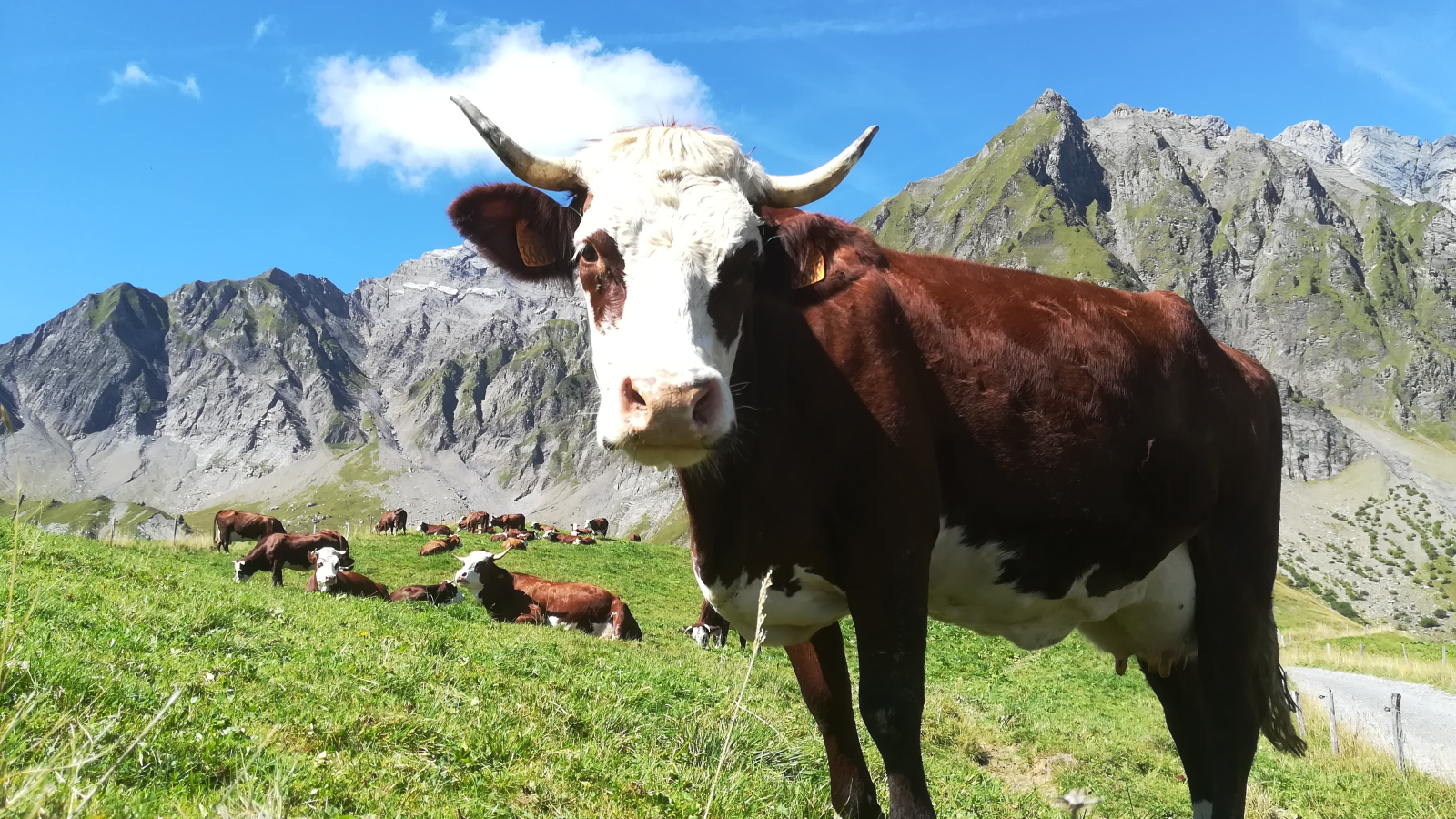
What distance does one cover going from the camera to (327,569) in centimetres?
1791

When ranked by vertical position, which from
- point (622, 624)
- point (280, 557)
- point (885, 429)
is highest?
point (885, 429)

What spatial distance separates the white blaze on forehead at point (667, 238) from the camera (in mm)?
2969

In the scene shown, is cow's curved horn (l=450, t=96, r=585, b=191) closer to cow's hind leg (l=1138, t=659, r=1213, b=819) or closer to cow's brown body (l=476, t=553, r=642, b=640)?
cow's hind leg (l=1138, t=659, r=1213, b=819)

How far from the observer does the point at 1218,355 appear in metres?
5.02

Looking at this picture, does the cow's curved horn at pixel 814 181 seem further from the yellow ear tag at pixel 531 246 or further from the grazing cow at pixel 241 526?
the grazing cow at pixel 241 526

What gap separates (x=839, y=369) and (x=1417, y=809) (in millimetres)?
11597

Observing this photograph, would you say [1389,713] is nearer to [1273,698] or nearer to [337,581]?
[1273,698]

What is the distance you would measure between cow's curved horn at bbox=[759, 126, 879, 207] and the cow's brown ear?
Answer: 980mm

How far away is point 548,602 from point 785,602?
14702 mm

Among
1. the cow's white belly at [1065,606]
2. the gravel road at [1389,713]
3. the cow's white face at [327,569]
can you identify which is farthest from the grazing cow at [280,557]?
the gravel road at [1389,713]

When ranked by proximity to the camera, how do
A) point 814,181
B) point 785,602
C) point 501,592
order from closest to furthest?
1. point 785,602
2. point 814,181
3. point 501,592

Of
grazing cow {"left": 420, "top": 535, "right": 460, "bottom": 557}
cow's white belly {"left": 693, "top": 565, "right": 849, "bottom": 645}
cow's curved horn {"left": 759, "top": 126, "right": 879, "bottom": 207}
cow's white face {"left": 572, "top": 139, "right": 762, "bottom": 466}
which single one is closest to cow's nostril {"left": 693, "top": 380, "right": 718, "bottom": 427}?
cow's white face {"left": 572, "top": 139, "right": 762, "bottom": 466}

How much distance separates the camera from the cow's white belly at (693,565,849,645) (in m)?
3.71

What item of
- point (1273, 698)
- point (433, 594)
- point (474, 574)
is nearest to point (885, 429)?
point (1273, 698)
